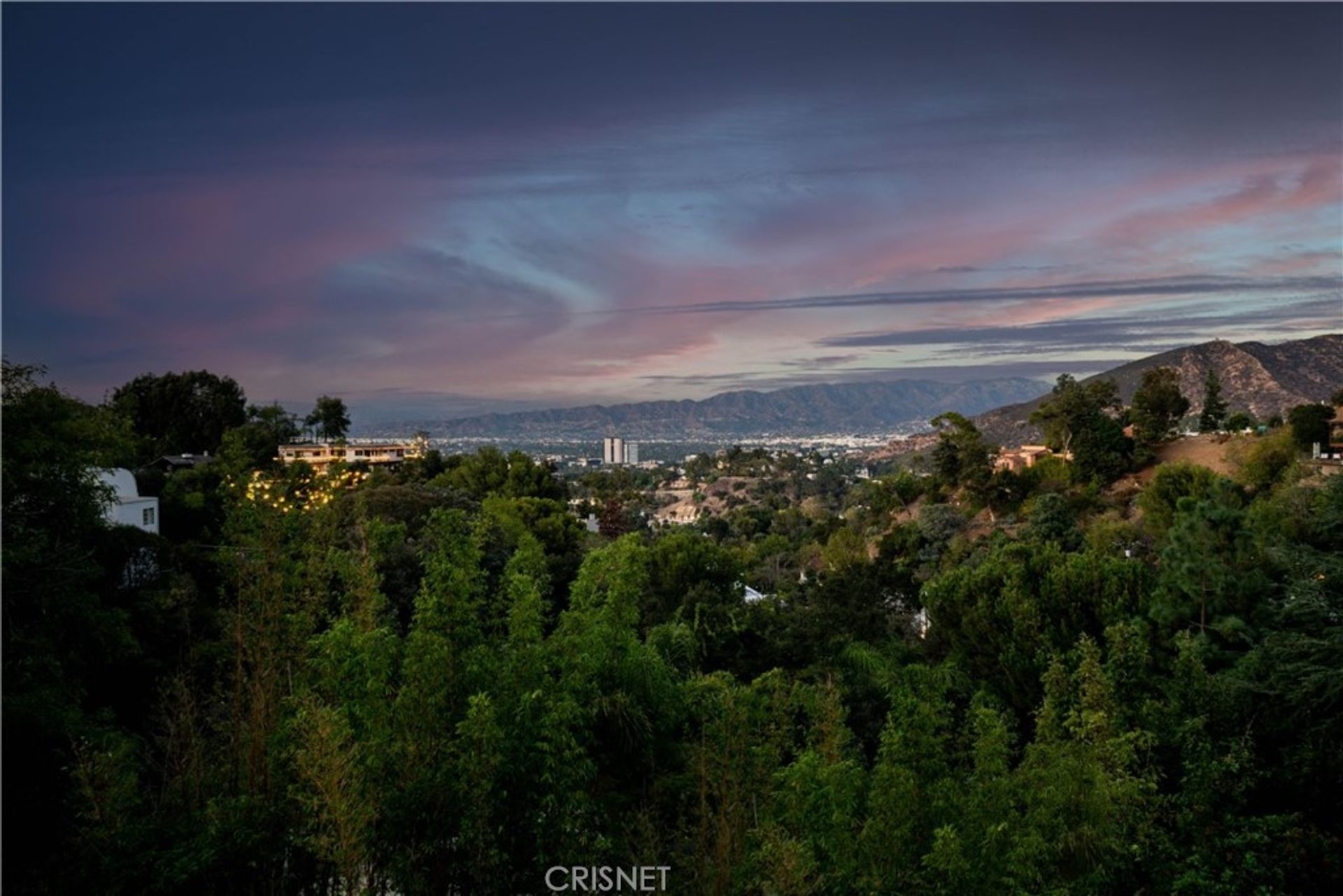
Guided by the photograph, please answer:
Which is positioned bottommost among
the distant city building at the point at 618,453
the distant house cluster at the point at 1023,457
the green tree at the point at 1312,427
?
the distant city building at the point at 618,453

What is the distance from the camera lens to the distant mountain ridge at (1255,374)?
57.5m

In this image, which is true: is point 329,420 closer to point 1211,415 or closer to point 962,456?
point 962,456

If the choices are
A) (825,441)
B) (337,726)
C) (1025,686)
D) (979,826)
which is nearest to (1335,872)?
(979,826)

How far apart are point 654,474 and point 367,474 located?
2041 inches

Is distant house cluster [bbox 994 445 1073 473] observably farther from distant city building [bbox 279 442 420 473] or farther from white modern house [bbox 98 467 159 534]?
white modern house [bbox 98 467 159 534]

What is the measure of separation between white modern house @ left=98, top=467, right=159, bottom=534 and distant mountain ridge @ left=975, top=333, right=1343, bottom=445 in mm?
54907

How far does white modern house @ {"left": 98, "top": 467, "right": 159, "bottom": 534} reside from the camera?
15.5 m

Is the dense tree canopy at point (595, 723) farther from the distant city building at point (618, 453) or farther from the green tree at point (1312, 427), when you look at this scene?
the distant city building at point (618, 453)

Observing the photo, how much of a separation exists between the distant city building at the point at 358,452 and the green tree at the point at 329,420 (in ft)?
2.09

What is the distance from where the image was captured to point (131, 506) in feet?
53.0

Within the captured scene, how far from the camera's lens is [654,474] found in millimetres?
80375

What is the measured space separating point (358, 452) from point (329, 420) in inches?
155

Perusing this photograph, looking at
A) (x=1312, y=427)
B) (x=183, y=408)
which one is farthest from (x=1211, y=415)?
(x=183, y=408)

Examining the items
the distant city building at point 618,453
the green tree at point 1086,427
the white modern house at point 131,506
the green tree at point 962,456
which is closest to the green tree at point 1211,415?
the green tree at point 1086,427
